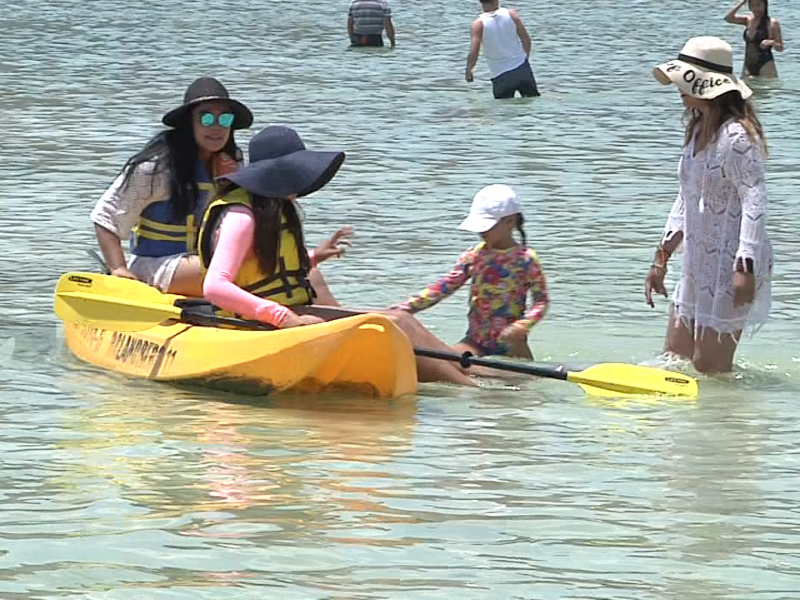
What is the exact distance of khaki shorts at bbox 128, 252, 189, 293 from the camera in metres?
8.60

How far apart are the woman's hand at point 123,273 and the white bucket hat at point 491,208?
1.61m

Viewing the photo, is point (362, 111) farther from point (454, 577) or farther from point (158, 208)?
point (454, 577)

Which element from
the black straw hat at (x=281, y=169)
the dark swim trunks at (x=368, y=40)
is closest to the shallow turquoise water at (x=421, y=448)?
the black straw hat at (x=281, y=169)

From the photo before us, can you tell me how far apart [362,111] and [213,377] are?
11799 mm

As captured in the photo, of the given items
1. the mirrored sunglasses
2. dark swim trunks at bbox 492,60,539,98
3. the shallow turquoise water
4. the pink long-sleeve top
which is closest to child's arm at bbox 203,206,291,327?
the pink long-sleeve top

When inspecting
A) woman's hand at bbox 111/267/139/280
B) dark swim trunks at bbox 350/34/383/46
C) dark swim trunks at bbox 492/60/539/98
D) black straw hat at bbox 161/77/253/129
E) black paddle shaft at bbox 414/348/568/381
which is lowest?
black paddle shaft at bbox 414/348/568/381

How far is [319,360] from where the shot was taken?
24.7ft

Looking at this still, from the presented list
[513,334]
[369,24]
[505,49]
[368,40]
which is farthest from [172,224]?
[368,40]

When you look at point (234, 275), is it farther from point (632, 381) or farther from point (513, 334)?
point (632, 381)

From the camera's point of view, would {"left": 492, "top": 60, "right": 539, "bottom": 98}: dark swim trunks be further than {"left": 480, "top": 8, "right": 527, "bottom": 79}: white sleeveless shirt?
Yes

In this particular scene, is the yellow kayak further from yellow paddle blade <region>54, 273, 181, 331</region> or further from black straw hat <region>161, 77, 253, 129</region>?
black straw hat <region>161, 77, 253, 129</region>

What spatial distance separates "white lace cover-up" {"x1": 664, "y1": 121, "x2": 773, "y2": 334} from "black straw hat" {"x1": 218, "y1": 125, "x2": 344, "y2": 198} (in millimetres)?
1430

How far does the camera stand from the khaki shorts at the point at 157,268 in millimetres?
8602

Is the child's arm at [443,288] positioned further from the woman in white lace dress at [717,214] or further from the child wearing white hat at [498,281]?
the woman in white lace dress at [717,214]
